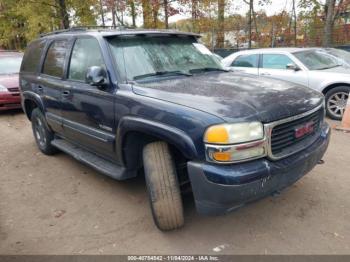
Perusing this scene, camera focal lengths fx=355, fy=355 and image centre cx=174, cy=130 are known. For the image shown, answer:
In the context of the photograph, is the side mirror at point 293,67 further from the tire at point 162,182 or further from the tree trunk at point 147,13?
the tree trunk at point 147,13

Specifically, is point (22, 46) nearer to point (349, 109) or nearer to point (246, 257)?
point (349, 109)

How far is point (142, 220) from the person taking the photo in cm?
368

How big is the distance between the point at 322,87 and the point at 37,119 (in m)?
5.65

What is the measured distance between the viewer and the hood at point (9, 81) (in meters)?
9.08

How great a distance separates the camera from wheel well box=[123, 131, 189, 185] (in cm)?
344

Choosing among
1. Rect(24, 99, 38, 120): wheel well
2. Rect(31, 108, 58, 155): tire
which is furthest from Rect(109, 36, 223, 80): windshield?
Rect(24, 99, 38, 120): wheel well

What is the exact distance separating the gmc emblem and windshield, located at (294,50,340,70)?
4.86 m

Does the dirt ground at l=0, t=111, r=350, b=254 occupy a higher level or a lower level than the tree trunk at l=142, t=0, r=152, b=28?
lower

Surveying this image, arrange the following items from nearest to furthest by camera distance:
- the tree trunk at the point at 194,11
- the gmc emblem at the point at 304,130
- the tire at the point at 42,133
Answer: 1. the gmc emblem at the point at 304,130
2. the tire at the point at 42,133
3. the tree trunk at the point at 194,11

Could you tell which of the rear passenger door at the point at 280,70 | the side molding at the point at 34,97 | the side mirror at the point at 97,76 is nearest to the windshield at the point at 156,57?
the side mirror at the point at 97,76

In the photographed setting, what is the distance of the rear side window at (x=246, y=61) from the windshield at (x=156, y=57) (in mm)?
4654

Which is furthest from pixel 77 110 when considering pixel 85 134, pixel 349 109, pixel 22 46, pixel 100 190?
pixel 22 46

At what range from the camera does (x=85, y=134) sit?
4.23 m

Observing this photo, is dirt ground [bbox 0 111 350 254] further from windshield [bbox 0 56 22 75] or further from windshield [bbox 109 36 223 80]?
windshield [bbox 0 56 22 75]
